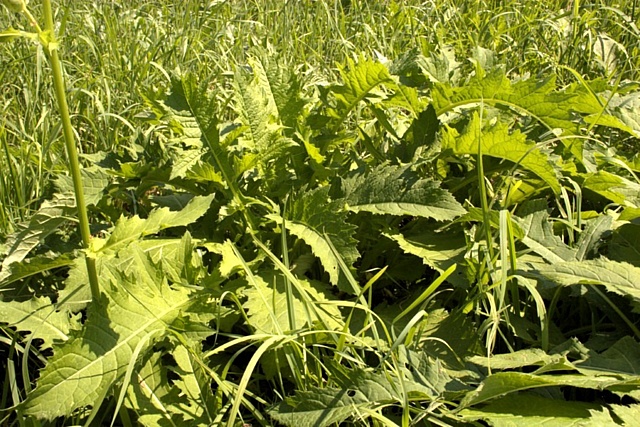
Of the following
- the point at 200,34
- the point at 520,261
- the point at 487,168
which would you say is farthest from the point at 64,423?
the point at 200,34

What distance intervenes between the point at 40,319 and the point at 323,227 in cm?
73

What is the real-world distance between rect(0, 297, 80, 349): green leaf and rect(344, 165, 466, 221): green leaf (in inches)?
30.1

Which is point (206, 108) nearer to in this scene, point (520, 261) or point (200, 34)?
point (520, 261)

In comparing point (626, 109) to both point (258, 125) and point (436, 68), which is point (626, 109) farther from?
point (258, 125)

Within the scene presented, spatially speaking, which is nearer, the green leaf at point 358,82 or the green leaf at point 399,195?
the green leaf at point 399,195

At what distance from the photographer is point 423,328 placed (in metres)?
1.55

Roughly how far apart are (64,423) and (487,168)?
51.7 inches

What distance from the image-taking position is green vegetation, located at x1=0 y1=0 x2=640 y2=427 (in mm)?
1404

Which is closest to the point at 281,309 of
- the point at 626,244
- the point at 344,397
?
the point at 344,397

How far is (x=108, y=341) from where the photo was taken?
56.6 inches

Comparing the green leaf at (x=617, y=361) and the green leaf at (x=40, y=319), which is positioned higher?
the green leaf at (x=40, y=319)

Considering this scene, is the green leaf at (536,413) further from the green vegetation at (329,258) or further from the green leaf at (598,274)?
the green leaf at (598,274)

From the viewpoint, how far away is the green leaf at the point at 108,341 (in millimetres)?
1337

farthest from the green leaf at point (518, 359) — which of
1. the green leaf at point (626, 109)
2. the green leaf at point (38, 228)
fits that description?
the green leaf at point (38, 228)
